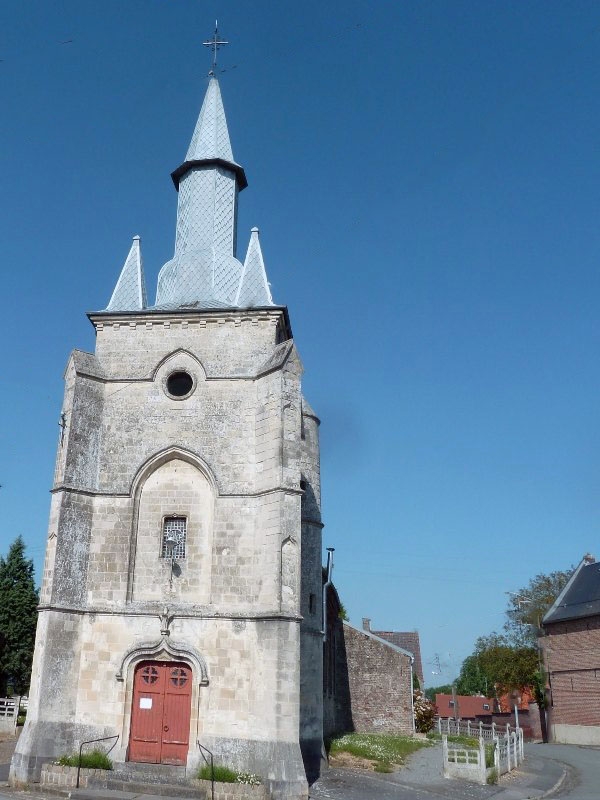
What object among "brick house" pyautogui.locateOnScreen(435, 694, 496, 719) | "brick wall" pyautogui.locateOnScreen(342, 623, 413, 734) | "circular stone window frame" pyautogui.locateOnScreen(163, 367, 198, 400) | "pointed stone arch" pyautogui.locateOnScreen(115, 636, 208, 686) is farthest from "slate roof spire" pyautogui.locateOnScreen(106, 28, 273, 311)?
"brick house" pyautogui.locateOnScreen(435, 694, 496, 719)

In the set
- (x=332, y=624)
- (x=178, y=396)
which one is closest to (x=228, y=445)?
(x=178, y=396)

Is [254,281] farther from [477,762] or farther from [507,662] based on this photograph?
[507,662]

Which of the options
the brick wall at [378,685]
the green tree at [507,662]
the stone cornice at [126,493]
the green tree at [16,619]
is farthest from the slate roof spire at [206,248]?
the green tree at [507,662]

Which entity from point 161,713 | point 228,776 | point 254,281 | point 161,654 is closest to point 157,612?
point 161,654

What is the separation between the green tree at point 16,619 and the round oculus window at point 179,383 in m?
20.9

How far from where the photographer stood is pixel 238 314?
68.3 ft

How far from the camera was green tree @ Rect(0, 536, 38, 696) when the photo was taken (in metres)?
35.2

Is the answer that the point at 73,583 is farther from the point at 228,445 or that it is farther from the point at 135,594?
the point at 228,445

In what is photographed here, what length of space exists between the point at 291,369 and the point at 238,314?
2.43 metres

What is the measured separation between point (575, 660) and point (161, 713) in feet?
97.8

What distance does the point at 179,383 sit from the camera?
68.5ft

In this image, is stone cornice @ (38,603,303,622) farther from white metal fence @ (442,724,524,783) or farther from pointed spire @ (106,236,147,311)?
pointed spire @ (106,236,147,311)

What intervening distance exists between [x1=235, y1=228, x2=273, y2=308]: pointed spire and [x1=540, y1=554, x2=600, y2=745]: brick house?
28314 mm

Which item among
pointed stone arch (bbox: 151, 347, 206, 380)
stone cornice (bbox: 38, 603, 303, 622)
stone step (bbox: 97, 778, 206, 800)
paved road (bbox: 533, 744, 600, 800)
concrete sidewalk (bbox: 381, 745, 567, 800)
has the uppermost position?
pointed stone arch (bbox: 151, 347, 206, 380)
